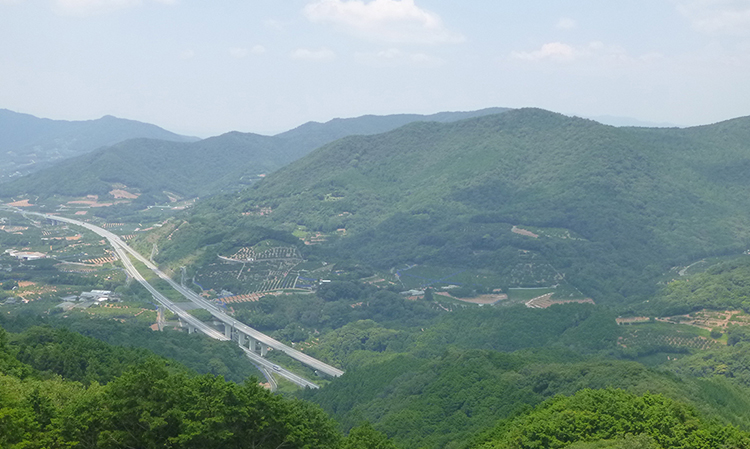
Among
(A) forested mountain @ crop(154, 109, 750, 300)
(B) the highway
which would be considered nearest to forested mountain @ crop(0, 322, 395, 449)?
(B) the highway

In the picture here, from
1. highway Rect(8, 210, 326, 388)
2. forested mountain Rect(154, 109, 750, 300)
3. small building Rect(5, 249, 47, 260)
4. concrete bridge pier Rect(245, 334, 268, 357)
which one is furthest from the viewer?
forested mountain Rect(154, 109, 750, 300)

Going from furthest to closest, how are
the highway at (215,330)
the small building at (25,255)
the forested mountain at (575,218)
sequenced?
the forested mountain at (575,218)
the small building at (25,255)
the highway at (215,330)

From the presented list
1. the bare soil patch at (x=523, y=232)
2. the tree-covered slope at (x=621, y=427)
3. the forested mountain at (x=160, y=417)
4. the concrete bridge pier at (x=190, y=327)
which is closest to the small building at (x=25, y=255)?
the concrete bridge pier at (x=190, y=327)

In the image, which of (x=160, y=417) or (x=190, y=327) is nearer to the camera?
(x=160, y=417)

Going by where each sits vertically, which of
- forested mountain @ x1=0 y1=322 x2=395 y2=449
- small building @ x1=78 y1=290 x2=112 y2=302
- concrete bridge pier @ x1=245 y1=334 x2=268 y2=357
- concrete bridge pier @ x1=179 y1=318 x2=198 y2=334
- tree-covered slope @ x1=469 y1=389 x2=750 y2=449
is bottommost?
concrete bridge pier @ x1=245 y1=334 x2=268 y2=357

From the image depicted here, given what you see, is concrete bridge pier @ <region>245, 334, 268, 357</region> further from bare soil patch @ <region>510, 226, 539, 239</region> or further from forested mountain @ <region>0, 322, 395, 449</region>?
bare soil patch @ <region>510, 226, 539, 239</region>

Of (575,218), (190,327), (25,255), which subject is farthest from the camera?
(575,218)

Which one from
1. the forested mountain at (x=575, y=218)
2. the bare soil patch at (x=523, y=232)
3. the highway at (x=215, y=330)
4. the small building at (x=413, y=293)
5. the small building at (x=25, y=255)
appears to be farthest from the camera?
the bare soil patch at (x=523, y=232)

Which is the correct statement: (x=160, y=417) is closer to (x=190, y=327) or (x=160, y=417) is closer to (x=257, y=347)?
(x=257, y=347)

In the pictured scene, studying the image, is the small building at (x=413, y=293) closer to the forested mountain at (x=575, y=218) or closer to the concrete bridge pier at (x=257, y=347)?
the forested mountain at (x=575, y=218)

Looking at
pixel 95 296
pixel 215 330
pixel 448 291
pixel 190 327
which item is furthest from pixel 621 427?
pixel 95 296

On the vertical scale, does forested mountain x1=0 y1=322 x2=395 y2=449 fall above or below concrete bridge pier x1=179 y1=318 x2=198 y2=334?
above

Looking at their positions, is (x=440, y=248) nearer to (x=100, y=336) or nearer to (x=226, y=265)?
(x=226, y=265)

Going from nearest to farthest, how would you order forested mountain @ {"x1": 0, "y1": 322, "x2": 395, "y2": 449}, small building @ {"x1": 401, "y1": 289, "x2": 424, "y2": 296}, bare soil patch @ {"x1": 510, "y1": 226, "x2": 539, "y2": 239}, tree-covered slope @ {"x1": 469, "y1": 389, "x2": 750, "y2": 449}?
forested mountain @ {"x1": 0, "y1": 322, "x2": 395, "y2": 449} < tree-covered slope @ {"x1": 469, "y1": 389, "x2": 750, "y2": 449} < small building @ {"x1": 401, "y1": 289, "x2": 424, "y2": 296} < bare soil patch @ {"x1": 510, "y1": 226, "x2": 539, "y2": 239}
